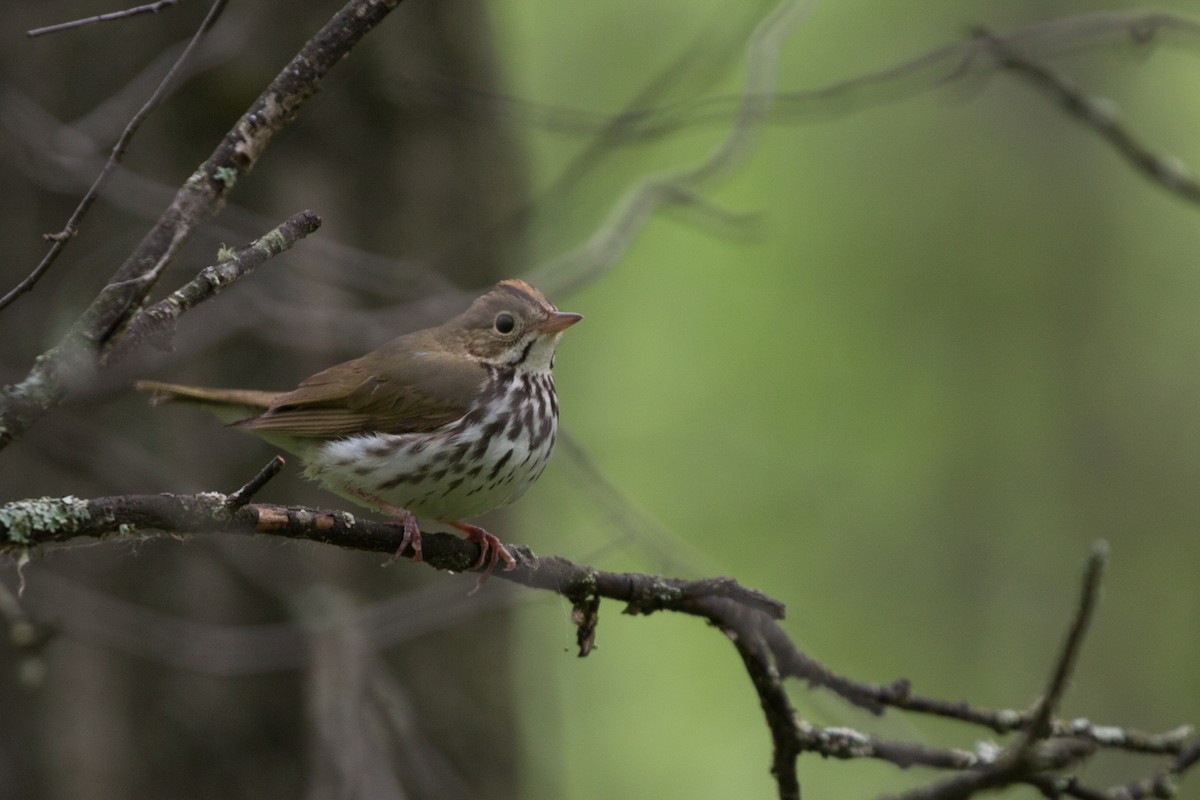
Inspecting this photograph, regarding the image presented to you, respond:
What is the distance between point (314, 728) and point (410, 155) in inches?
92.3

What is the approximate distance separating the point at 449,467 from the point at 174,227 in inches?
69.1

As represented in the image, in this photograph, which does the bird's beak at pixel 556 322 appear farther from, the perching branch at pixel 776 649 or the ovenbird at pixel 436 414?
the perching branch at pixel 776 649

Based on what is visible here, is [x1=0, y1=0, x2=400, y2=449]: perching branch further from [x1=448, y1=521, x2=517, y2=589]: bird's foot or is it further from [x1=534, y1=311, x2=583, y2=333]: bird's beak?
[x1=534, y1=311, x2=583, y2=333]: bird's beak

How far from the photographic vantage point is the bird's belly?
334cm

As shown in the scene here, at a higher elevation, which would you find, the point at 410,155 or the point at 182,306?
the point at 410,155

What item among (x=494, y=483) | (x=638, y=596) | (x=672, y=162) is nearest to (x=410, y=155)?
(x=494, y=483)

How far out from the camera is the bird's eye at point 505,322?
152 inches

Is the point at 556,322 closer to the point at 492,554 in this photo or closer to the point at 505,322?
the point at 505,322

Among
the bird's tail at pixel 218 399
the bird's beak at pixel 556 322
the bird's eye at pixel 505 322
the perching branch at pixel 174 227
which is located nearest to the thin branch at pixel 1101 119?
the bird's beak at pixel 556 322

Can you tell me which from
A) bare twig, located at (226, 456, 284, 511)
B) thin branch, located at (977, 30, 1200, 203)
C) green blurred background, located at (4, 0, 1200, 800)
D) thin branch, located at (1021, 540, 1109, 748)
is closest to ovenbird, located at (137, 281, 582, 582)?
bare twig, located at (226, 456, 284, 511)

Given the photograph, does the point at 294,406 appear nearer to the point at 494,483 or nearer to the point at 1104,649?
the point at 494,483

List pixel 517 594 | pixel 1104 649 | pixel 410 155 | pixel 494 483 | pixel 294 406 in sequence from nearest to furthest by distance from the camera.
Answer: pixel 494 483 → pixel 294 406 → pixel 517 594 → pixel 410 155 → pixel 1104 649

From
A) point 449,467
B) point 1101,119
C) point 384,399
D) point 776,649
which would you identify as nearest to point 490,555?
point 449,467

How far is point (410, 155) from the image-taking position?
207 inches
